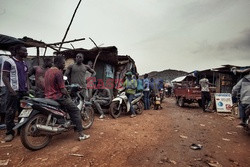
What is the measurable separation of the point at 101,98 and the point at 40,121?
3.52 metres

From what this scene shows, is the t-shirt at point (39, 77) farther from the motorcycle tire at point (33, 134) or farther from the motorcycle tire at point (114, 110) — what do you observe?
the motorcycle tire at point (114, 110)

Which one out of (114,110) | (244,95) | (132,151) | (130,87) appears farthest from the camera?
(130,87)

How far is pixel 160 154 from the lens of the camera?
2.83 meters

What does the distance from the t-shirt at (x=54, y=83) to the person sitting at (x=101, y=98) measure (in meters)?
3.07

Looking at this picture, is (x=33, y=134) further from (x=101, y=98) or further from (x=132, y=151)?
(x=101, y=98)

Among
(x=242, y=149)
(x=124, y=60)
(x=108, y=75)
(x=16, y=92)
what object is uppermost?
(x=124, y=60)

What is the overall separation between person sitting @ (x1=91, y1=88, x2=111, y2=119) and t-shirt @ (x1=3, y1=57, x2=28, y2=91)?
3027 millimetres

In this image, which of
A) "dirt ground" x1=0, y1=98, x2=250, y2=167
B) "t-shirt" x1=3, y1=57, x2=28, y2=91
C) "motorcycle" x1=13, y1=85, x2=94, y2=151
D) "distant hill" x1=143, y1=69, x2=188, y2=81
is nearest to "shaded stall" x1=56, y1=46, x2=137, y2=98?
"t-shirt" x1=3, y1=57, x2=28, y2=91

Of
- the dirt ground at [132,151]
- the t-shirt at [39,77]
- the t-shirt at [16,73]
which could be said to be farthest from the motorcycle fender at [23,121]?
the t-shirt at [39,77]

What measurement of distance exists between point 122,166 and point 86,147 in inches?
41.8

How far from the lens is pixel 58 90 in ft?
10.2

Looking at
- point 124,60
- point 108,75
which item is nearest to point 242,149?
point 108,75

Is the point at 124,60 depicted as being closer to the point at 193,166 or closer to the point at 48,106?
the point at 48,106

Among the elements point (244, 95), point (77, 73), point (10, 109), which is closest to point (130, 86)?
point (77, 73)
